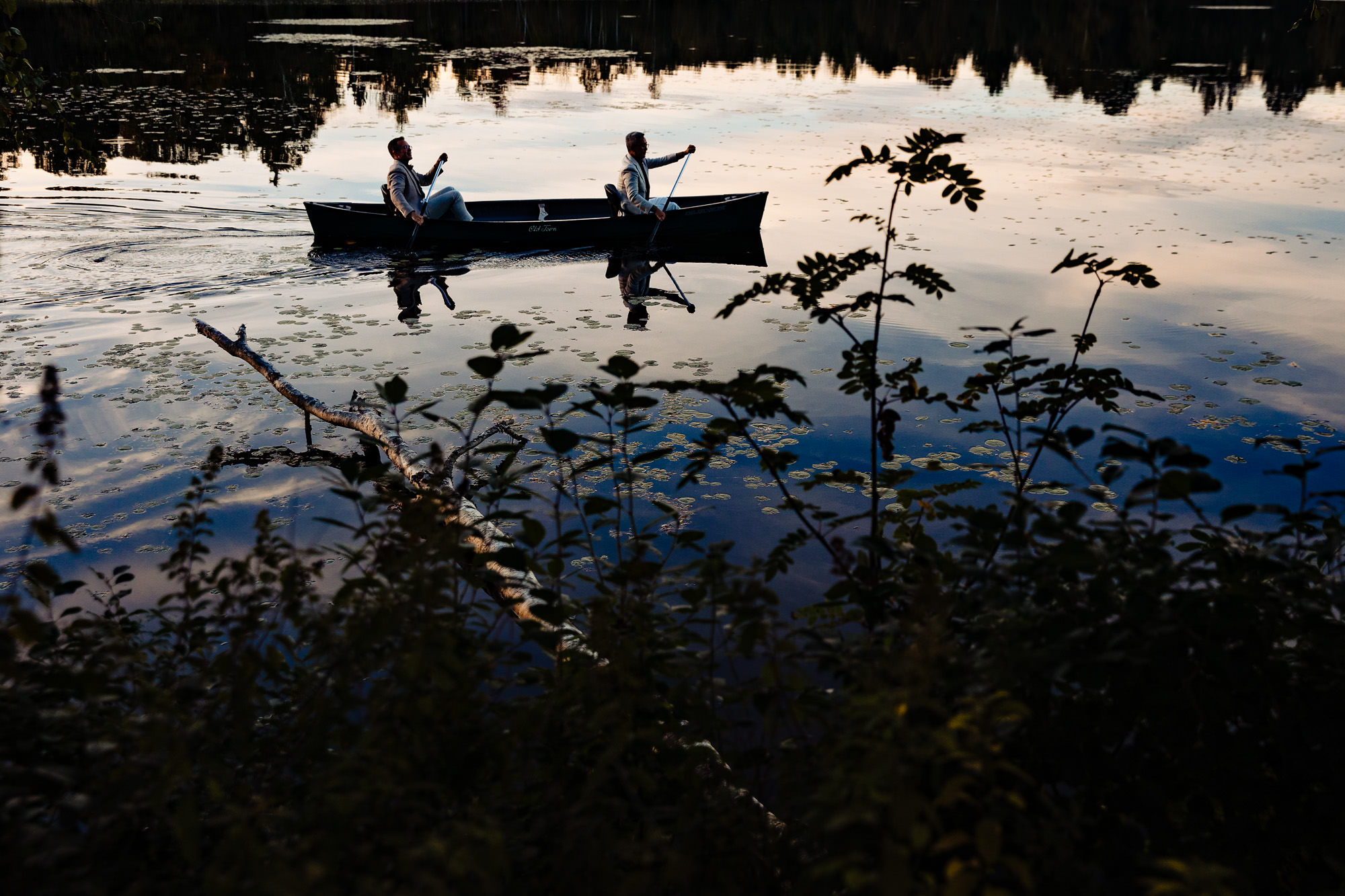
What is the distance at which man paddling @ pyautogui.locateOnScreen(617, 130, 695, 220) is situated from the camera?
13466 millimetres

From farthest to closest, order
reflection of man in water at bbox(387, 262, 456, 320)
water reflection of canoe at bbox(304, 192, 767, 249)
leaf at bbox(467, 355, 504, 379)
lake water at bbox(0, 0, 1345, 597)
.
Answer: water reflection of canoe at bbox(304, 192, 767, 249) → reflection of man in water at bbox(387, 262, 456, 320) → lake water at bbox(0, 0, 1345, 597) → leaf at bbox(467, 355, 504, 379)

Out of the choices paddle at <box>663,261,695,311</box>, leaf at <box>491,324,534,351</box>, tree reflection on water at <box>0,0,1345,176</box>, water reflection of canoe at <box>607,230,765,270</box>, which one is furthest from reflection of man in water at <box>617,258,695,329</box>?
tree reflection on water at <box>0,0,1345,176</box>

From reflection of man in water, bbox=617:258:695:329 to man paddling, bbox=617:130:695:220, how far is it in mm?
745

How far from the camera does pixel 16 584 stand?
5.17 m

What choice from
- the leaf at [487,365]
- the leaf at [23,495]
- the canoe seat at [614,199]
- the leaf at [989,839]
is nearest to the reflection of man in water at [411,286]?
the canoe seat at [614,199]

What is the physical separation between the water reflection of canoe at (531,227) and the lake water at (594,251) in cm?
35

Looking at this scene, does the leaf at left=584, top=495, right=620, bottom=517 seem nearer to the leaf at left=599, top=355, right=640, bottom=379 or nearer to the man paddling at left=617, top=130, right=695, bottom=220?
the leaf at left=599, top=355, right=640, bottom=379

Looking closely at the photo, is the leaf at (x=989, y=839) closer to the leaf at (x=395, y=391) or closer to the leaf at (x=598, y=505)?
the leaf at (x=598, y=505)

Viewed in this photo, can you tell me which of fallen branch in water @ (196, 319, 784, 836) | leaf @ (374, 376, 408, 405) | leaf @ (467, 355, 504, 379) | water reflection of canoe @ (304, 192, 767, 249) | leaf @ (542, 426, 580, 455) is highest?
water reflection of canoe @ (304, 192, 767, 249)

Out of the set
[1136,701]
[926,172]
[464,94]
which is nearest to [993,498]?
[926,172]

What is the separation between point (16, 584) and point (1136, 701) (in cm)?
561

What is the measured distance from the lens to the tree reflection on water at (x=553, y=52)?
2289 centimetres

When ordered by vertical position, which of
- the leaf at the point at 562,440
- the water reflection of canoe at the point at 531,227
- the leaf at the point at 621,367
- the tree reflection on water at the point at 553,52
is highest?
the tree reflection on water at the point at 553,52

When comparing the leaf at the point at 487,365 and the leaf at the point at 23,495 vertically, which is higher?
the leaf at the point at 487,365
